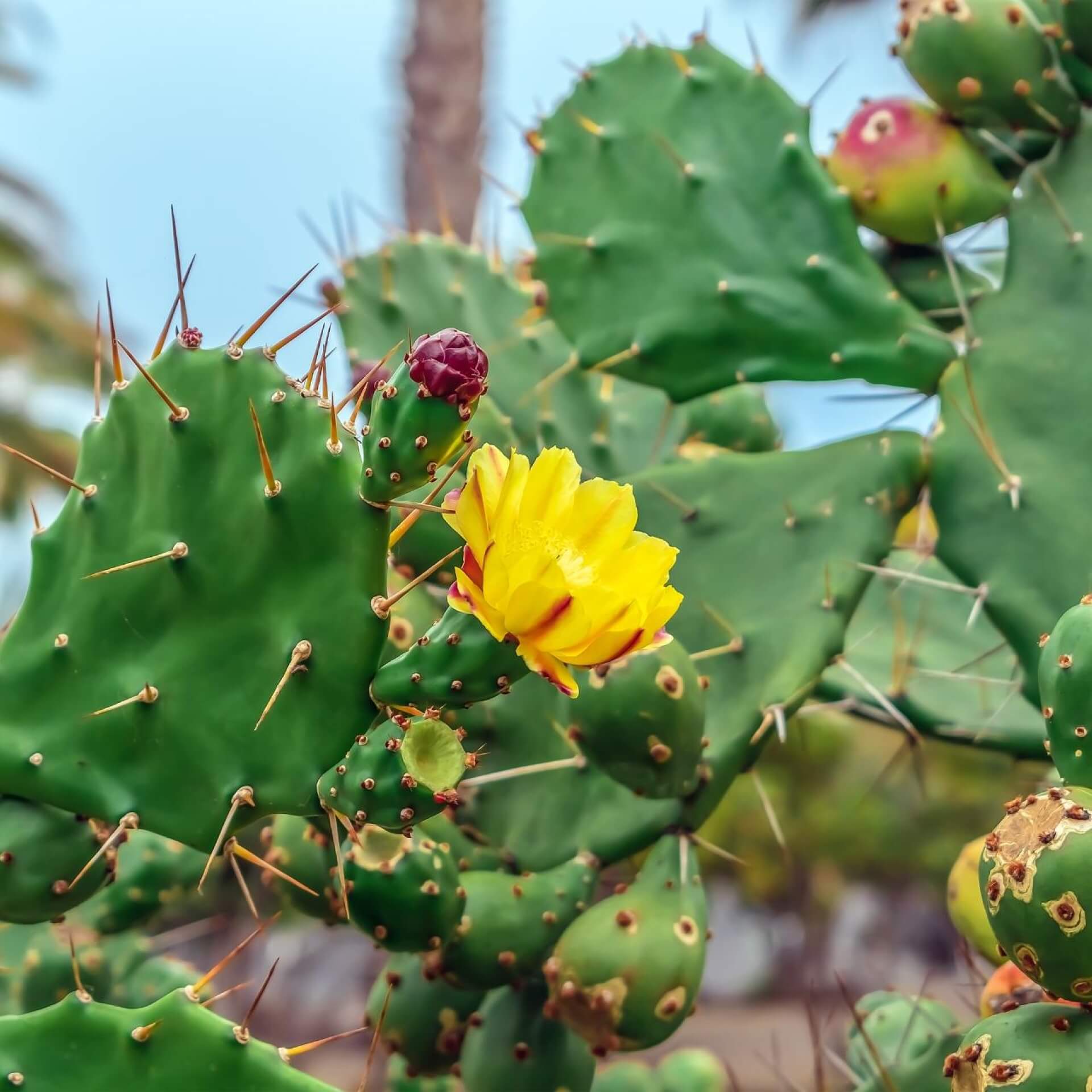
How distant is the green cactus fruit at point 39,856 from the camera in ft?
4.10

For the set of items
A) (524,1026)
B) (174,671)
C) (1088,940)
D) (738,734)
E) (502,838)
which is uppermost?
(174,671)

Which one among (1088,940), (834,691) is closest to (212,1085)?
(1088,940)

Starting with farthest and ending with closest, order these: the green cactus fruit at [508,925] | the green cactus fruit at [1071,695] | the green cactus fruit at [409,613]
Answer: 1. the green cactus fruit at [409,613]
2. the green cactus fruit at [508,925]
3. the green cactus fruit at [1071,695]

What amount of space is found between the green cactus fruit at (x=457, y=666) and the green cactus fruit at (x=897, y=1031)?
766 mm

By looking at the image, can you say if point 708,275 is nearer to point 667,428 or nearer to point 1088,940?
point 667,428

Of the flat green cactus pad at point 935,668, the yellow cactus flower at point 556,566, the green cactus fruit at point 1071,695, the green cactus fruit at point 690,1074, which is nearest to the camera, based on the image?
the yellow cactus flower at point 556,566

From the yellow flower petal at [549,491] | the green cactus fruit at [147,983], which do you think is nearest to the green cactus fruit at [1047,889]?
the yellow flower petal at [549,491]

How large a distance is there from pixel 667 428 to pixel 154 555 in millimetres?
1314

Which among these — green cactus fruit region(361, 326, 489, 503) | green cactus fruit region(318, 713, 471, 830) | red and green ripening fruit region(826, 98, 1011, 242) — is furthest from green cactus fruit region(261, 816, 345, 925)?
red and green ripening fruit region(826, 98, 1011, 242)

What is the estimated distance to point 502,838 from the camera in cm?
167

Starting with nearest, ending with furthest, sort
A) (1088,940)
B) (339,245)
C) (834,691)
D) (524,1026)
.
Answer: (1088,940) < (524,1026) < (834,691) < (339,245)

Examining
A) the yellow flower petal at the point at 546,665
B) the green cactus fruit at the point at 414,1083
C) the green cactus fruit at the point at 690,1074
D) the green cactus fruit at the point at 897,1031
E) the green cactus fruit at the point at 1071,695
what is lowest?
the green cactus fruit at the point at 690,1074

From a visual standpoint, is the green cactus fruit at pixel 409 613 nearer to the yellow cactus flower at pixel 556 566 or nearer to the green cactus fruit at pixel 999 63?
the yellow cactus flower at pixel 556 566

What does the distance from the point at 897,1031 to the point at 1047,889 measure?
0.79 m
